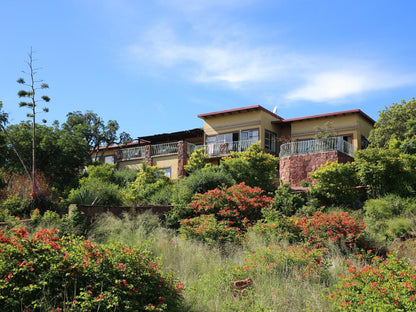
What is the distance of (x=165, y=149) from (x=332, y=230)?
17929 millimetres

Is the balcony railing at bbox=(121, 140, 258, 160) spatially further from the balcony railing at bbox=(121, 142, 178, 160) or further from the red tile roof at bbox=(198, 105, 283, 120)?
the red tile roof at bbox=(198, 105, 283, 120)

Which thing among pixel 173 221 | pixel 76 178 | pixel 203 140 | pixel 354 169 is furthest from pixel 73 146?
pixel 354 169

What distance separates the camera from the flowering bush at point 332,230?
35.4ft

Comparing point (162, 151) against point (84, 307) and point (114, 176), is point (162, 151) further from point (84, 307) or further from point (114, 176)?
point (84, 307)

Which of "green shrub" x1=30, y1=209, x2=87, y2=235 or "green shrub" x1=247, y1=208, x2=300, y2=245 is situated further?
"green shrub" x1=30, y1=209, x2=87, y2=235

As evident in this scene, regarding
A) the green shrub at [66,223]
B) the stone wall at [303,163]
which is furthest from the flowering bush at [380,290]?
the stone wall at [303,163]

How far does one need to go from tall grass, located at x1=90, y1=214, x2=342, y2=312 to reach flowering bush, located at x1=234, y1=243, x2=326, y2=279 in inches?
4.2

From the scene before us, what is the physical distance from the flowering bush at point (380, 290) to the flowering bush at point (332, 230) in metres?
4.26

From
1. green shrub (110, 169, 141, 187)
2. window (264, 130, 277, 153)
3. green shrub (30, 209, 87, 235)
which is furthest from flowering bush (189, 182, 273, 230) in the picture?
window (264, 130, 277, 153)

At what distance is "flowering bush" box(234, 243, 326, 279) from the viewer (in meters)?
7.65

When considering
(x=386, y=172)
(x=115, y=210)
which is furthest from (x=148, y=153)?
(x=386, y=172)

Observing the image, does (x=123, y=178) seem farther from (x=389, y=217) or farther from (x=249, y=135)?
(x=389, y=217)

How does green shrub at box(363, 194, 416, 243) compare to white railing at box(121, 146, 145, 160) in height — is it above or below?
below

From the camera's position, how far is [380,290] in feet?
18.3
